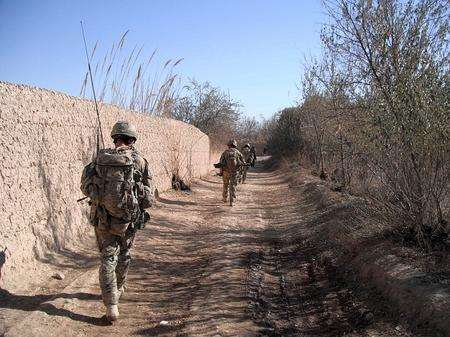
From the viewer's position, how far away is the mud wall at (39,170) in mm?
4809

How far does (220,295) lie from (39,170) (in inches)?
108

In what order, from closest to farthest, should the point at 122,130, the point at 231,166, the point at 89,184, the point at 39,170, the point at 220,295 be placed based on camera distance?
1. the point at 89,184
2. the point at 122,130
3. the point at 220,295
4. the point at 39,170
5. the point at 231,166

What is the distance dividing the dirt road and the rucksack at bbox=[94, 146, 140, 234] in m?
0.93

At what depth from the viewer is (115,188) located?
425 cm

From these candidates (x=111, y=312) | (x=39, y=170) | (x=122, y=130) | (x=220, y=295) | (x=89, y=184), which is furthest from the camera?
(x=39, y=170)

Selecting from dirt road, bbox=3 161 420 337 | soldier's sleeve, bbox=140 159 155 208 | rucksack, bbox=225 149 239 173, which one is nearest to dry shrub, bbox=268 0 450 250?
dirt road, bbox=3 161 420 337

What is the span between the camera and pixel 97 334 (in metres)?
3.96

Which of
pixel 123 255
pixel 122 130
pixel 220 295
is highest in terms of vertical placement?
pixel 122 130

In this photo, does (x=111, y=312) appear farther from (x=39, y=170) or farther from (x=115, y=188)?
(x=39, y=170)

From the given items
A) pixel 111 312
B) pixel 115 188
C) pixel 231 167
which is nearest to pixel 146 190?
pixel 115 188

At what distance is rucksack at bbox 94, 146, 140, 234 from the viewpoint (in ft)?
13.9

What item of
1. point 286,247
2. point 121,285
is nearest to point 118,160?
point 121,285

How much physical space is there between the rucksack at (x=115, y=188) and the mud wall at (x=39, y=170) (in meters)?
1.21

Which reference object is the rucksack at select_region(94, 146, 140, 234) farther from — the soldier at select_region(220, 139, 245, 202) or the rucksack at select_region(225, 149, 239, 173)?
the rucksack at select_region(225, 149, 239, 173)
